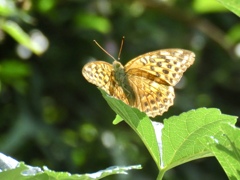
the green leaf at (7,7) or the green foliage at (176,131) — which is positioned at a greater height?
the green foliage at (176,131)

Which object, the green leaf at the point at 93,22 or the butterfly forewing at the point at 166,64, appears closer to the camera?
the butterfly forewing at the point at 166,64

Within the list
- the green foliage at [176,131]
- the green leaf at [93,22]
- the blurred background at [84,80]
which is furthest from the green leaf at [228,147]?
the green leaf at [93,22]

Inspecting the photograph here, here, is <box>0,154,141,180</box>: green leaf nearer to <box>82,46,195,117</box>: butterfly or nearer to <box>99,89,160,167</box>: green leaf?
<box>99,89,160,167</box>: green leaf

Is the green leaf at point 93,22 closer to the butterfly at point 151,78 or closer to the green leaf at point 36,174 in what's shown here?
the butterfly at point 151,78

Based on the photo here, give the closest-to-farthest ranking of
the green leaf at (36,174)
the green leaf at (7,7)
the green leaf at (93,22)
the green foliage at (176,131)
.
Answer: the green leaf at (36,174) < the green foliage at (176,131) < the green leaf at (7,7) < the green leaf at (93,22)

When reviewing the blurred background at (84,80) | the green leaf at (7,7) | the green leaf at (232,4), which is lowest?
the blurred background at (84,80)

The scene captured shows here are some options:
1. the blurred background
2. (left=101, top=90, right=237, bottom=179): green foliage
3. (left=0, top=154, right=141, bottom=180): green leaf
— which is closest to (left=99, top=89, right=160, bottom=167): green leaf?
(left=101, top=90, right=237, bottom=179): green foliage

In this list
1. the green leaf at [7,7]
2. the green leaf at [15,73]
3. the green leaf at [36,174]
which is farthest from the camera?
the green leaf at [15,73]
